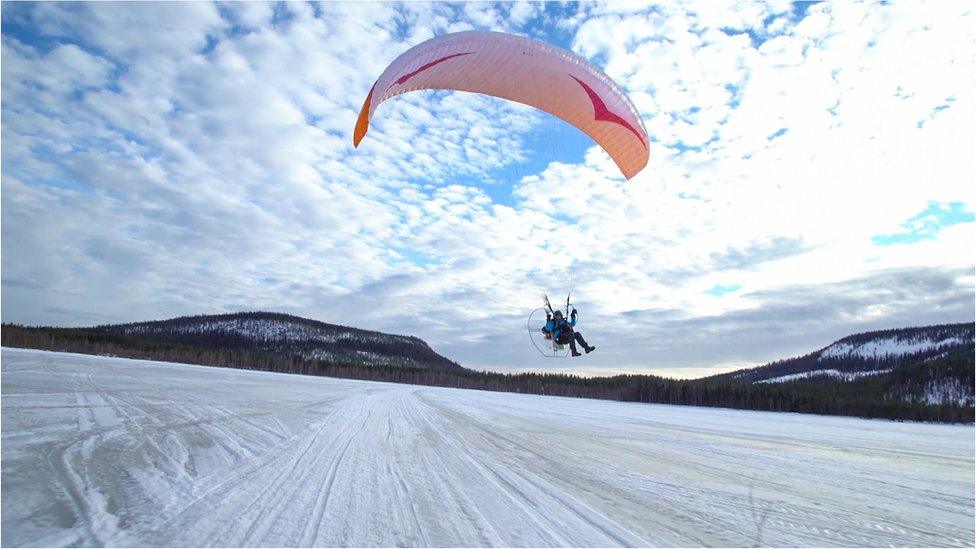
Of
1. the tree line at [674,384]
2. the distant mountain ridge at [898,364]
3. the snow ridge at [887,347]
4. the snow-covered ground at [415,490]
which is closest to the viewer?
the snow-covered ground at [415,490]

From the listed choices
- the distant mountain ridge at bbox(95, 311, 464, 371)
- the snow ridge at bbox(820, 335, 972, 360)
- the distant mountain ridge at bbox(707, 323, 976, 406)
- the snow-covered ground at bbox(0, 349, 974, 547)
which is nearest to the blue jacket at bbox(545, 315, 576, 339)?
the snow-covered ground at bbox(0, 349, 974, 547)

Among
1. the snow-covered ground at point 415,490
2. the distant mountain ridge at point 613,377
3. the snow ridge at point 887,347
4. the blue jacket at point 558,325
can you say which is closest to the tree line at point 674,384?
the distant mountain ridge at point 613,377

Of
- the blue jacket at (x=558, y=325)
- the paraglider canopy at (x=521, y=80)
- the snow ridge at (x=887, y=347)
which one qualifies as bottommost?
the blue jacket at (x=558, y=325)

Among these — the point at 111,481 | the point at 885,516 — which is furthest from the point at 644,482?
the point at 111,481

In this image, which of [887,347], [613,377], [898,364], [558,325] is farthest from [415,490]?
[887,347]

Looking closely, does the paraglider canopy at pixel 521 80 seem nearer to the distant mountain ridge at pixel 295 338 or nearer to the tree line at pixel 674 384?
the tree line at pixel 674 384

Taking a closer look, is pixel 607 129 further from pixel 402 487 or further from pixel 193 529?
pixel 193 529

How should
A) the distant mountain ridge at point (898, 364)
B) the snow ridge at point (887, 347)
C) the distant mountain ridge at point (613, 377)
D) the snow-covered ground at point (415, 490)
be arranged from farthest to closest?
1. the snow ridge at point (887, 347)
2. the distant mountain ridge at point (898, 364)
3. the distant mountain ridge at point (613, 377)
4. the snow-covered ground at point (415, 490)
